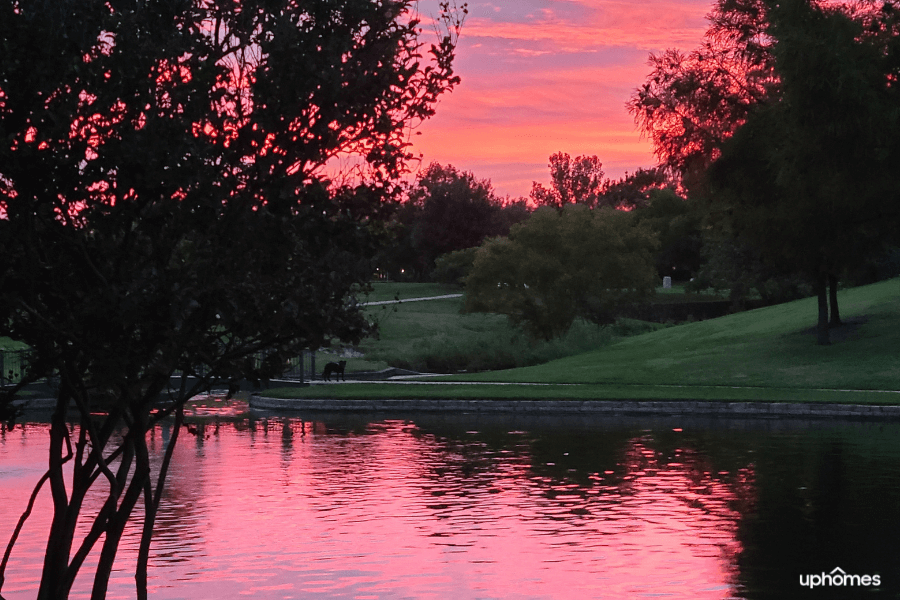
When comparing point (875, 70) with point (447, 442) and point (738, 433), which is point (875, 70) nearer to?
point (738, 433)

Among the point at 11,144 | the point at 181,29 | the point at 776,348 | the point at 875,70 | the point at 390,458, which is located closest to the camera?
the point at 11,144

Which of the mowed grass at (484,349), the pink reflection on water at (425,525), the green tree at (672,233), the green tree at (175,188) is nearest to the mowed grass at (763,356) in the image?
the mowed grass at (484,349)

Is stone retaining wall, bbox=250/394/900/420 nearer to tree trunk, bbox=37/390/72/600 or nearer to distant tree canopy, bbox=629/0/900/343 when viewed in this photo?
distant tree canopy, bbox=629/0/900/343

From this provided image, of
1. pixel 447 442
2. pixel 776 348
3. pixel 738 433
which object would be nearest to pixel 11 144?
pixel 447 442

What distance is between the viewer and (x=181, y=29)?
371 inches

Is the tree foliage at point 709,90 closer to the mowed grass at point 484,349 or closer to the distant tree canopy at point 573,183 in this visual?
the mowed grass at point 484,349

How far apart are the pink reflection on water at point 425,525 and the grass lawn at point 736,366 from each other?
1180 cm

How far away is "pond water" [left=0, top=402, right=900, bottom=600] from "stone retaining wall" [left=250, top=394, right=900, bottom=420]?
322 centimetres

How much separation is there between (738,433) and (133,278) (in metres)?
22.0

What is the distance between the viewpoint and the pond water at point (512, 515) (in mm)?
12656

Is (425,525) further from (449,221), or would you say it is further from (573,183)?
(573,183)

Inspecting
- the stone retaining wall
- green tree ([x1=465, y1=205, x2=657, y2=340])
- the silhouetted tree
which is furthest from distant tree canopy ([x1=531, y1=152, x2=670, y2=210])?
the stone retaining wall

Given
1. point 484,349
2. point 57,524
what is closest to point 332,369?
point 484,349

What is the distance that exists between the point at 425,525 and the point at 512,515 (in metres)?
1.37
